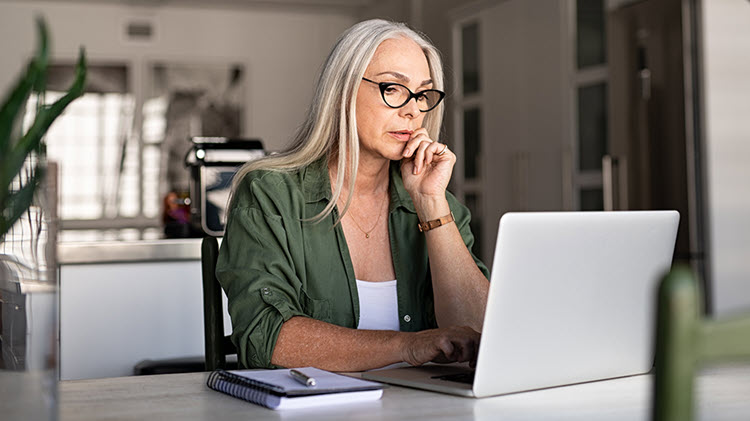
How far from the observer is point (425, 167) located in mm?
1673

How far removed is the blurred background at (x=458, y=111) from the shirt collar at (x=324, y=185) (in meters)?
0.34

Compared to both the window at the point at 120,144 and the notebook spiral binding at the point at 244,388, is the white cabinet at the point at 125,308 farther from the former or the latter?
the window at the point at 120,144

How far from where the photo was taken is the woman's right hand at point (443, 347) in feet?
3.90

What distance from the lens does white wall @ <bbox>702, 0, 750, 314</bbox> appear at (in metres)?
3.26

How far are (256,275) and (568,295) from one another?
1.90ft

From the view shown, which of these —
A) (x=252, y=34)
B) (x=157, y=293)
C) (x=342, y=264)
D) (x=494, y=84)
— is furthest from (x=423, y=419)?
(x=252, y=34)

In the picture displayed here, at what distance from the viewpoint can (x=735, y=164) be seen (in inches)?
129

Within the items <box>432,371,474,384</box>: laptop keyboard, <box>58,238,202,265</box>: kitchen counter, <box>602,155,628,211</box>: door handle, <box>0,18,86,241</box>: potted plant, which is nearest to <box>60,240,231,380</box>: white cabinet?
<box>58,238,202,265</box>: kitchen counter

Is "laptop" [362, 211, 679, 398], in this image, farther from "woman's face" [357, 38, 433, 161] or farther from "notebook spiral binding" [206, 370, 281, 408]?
"woman's face" [357, 38, 433, 161]

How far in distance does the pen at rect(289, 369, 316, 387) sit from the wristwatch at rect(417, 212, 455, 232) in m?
0.62

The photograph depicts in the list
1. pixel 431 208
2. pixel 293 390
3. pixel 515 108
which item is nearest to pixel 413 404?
pixel 293 390

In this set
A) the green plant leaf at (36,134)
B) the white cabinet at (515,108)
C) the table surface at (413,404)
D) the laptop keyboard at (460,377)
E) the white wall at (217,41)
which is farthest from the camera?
the white wall at (217,41)

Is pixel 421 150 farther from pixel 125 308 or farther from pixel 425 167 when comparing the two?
pixel 125 308

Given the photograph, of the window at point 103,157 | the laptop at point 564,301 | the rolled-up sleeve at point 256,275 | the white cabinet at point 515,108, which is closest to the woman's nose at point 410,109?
the rolled-up sleeve at point 256,275
